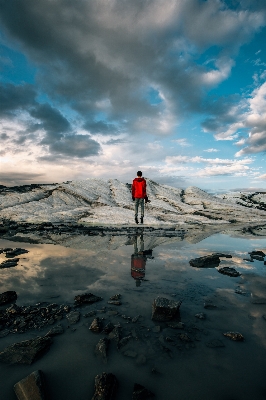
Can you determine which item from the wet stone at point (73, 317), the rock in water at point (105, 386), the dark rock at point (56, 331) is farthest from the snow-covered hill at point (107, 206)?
the rock in water at point (105, 386)

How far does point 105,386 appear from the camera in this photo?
7.71 ft

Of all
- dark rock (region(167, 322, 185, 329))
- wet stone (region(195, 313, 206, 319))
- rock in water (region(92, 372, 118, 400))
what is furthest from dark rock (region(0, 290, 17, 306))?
wet stone (region(195, 313, 206, 319))

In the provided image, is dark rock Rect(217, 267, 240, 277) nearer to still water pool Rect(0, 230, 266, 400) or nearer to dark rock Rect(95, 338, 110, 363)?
still water pool Rect(0, 230, 266, 400)

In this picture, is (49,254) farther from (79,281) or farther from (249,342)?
(249,342)

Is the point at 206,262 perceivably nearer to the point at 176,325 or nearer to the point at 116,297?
the point at 116,297

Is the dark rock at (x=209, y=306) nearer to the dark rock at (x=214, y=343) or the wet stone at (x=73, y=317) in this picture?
the dark rock at (x=214, y=343)

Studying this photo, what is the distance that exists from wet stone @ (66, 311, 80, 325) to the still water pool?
67 mm

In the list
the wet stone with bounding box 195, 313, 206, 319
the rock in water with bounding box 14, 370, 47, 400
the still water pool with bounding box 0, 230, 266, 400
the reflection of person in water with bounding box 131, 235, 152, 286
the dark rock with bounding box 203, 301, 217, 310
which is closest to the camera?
the rock in water with bounding box 14, 370, 47, 400

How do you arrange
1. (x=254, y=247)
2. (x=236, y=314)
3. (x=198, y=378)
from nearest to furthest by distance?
(x=198, y=378)
(x=236, y=314)
(x=254, y=247)

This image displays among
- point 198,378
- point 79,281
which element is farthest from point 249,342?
point 79,281

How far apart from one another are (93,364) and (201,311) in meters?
2.16

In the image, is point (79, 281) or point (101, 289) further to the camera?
point (79, 281)

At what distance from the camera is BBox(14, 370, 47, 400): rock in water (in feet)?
7.41

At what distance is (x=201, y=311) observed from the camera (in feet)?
13.3
